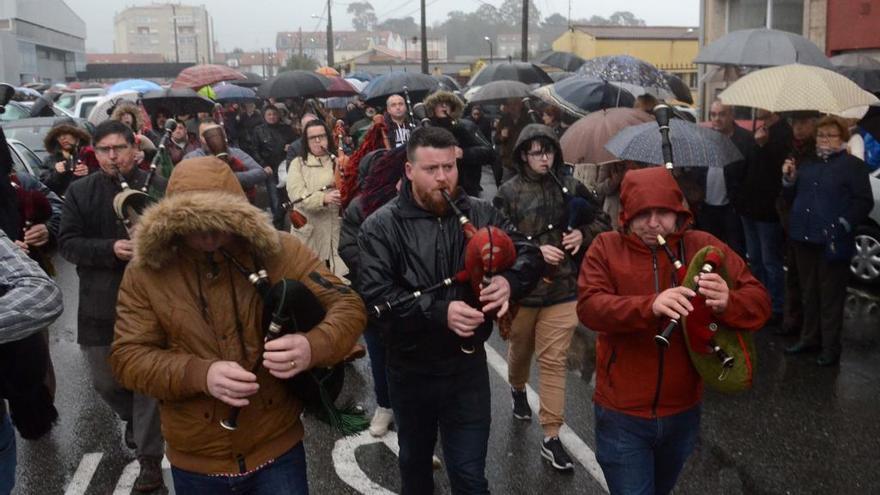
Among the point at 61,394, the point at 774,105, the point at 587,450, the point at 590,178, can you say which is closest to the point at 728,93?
the point at 774,105

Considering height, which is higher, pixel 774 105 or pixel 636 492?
pixel 774 105

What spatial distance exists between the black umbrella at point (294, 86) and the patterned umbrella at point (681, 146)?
9.78m

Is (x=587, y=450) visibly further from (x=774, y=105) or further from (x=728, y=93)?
(x=728, y=93)

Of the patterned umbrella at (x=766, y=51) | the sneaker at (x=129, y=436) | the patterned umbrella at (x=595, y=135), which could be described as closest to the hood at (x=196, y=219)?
the sneaker at (x=129, y=436)

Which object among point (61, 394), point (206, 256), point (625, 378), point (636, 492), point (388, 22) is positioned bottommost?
point (61, 394)

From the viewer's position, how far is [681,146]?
5414 mm

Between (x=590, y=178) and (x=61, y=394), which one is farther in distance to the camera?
(x=590, y=178)

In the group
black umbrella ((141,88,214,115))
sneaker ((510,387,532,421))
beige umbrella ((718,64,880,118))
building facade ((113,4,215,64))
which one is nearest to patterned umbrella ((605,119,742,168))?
beige umbrella ((718,64,880,118))

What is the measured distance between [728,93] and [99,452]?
5.51 metres

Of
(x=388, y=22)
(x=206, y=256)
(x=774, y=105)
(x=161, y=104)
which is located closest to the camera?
(x=206, y=256)

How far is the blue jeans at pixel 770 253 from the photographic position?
7.71m

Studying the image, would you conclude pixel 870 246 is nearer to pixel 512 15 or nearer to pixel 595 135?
pixel 595 135

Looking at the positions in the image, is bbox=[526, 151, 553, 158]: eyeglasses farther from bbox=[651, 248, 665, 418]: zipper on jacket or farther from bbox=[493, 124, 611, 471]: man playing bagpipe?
bbox=[651, 248, 665, 418]: zipper on jacket

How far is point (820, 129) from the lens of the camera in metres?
6.52
